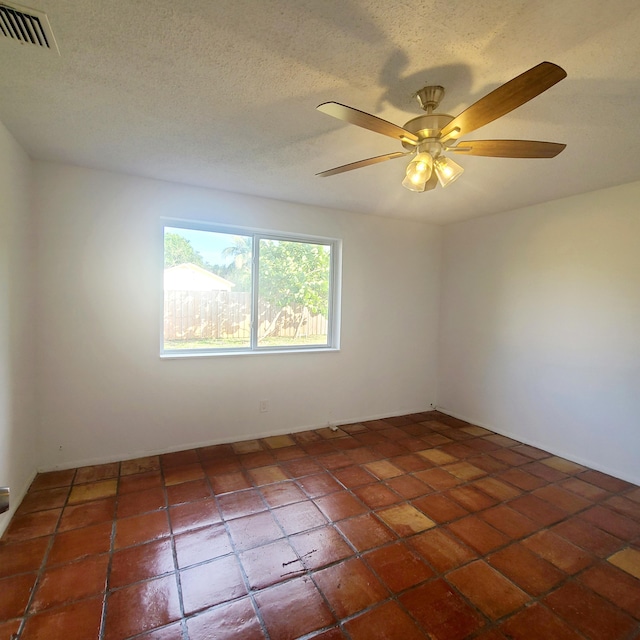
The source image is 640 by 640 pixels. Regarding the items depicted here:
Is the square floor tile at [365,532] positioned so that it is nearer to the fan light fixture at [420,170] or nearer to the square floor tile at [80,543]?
the square floor tile at [80,543]

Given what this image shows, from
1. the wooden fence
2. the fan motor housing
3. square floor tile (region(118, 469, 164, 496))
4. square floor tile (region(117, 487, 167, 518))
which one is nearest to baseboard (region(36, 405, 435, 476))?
square floor tile (region(118, 469, 164, 496))

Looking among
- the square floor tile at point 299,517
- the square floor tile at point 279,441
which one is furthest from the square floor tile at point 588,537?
the square floor tile at point 279,441

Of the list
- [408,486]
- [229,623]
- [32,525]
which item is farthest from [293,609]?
[32,525]

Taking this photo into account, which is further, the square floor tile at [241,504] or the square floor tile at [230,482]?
the square floor tile at [230,482]

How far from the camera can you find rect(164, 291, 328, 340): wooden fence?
3066 mm

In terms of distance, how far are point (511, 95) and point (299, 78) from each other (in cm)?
87

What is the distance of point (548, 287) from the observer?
3.21 m

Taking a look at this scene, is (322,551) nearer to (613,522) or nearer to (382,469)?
(382,469)

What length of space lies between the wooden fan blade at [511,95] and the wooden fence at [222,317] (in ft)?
7.81

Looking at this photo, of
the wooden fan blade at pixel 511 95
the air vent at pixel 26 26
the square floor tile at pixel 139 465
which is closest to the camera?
the wooden fan blade at pixel 511 95

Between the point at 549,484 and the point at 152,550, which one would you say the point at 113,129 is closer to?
the point at 152,550

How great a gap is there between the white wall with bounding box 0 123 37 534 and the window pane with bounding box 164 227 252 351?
0.94m

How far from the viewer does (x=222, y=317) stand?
3.26 metres

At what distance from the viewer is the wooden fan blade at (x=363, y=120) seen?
4.07 ft
